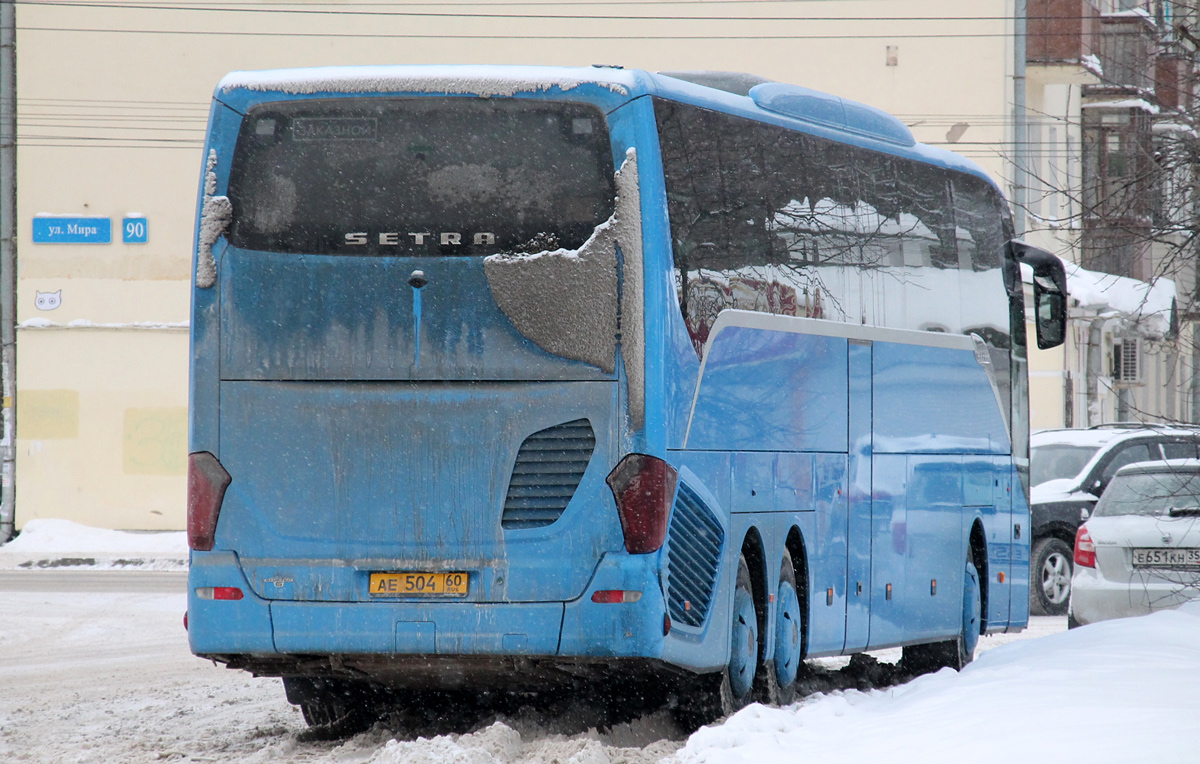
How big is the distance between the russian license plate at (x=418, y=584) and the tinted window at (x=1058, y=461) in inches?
484

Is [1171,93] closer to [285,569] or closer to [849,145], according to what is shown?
[849,145]

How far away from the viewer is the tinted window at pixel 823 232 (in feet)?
29.2

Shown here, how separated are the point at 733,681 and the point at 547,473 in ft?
5.86

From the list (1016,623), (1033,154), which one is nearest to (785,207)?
(1016,623)

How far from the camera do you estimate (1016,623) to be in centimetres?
1422

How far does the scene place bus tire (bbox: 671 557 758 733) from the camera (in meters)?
9.09

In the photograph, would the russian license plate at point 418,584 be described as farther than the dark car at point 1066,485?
No

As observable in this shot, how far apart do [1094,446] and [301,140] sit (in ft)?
42.8

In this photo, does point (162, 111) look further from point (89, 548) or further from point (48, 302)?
point (89, 548)

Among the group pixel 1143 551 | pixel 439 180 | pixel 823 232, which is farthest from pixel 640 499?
pixel 1143 551

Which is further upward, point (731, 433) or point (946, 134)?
point (946, 134)

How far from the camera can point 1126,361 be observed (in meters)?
41.5

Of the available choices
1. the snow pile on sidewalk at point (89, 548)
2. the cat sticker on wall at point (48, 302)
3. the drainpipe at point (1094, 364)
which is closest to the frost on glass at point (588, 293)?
the snow pile on sidewalk at point (89, 548)

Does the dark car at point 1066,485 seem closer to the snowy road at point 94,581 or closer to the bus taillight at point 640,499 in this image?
the snowy road at point 94,581
